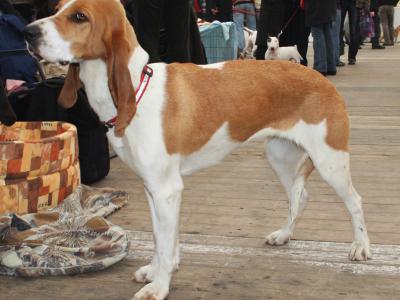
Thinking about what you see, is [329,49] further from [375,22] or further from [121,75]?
[375,22]

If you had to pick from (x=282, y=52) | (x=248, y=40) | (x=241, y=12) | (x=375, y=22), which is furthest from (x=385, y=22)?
(x=282, y=52)

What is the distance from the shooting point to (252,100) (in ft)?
11.2

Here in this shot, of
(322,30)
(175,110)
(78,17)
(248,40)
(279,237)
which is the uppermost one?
(78,17)

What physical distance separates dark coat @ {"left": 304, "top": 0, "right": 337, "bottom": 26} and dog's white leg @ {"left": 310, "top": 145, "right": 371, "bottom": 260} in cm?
752

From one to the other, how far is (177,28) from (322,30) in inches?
234

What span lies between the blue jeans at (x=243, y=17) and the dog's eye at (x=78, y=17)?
38.1 feet

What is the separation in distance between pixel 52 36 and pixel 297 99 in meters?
1.42

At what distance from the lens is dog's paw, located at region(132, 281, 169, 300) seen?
10.5 feet

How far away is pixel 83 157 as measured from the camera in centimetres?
517

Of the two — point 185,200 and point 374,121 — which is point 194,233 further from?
point 374,121

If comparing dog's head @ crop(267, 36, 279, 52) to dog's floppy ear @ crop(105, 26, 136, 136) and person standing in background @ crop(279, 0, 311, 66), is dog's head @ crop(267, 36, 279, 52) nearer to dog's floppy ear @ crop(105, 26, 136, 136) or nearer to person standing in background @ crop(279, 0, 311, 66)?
person standing in background @ crop(279, 0, 311, 66)

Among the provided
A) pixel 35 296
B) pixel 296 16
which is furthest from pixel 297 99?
pixel 296 16

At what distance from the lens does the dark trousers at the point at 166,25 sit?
576cm

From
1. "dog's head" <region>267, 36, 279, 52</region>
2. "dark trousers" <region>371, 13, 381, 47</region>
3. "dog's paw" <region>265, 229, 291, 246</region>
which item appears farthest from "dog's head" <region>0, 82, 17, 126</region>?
"dark trousers" <region>371, 13, 381, 47</region>
